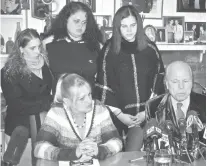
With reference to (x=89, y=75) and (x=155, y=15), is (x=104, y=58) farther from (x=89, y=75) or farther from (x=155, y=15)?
(x=155, y=15)

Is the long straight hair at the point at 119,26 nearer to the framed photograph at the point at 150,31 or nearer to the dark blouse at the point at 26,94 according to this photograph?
the dark blouse at the point at 26,94

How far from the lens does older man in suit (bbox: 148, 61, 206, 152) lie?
1765 mm

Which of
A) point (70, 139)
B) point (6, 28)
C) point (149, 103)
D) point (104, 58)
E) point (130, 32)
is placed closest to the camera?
point (70, 139)

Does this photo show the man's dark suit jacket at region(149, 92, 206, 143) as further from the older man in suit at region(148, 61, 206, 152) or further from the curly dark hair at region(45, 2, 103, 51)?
the curly dark hair at region(45, 2, 103, 51)

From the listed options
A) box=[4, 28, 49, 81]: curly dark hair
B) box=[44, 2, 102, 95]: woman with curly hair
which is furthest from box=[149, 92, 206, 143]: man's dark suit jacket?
box=[4, 28, 49, 81]: curly dark hair

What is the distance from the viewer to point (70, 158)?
4.85 feet

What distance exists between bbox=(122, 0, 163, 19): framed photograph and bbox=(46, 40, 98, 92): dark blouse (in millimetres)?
1119

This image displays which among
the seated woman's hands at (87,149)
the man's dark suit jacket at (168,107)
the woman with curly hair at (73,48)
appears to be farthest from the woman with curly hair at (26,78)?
the seated woman's hands at (87,149)

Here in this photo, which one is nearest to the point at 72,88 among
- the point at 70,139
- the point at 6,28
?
the point at 70,139

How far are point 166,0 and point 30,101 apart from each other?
1.82m

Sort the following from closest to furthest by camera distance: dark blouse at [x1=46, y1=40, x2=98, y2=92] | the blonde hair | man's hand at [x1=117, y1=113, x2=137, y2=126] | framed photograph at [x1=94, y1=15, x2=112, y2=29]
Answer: the blonde hair, man's hand at [x1=117, y1=113, x2=137, y2=126], dark blouse at [x1=46, y1=40, x2=98, y2=92], framed photograph at [x1=94, y1=15, x2=112, y2=29]

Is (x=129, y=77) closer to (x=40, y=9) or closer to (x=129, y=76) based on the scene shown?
(x=129, y=76)

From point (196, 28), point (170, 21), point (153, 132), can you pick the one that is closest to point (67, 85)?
point (153, 132)

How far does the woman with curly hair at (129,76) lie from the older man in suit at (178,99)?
41cm
